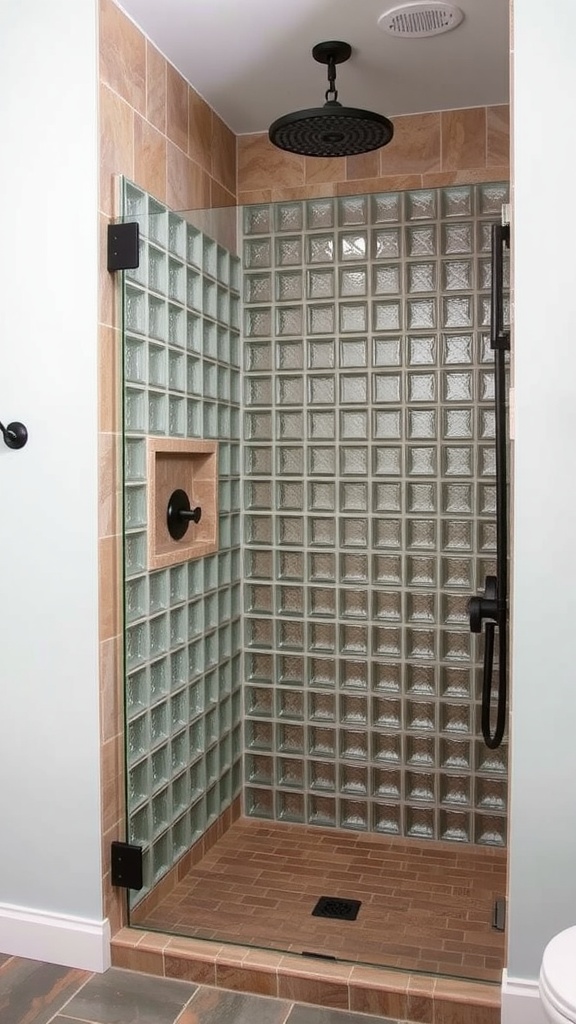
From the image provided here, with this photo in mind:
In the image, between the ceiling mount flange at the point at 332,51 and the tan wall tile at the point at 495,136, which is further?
the tan wall tile at the point at 495,136

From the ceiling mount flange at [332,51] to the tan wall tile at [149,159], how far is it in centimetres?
47

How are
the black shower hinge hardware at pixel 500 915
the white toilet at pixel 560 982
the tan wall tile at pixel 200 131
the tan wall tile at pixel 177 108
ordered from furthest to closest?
the tan wall tile at pixel 200 131 → the tan wall tile at pixel 177 108 → the black shower hinge hardware at pixel 500 915 → the white toilet at pixel 560 982

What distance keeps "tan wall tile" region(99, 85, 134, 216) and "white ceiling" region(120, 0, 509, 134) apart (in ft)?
0.83

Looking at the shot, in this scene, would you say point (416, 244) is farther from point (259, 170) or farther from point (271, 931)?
point (271, 931)

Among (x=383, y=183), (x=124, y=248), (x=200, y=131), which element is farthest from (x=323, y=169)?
(x=124, y=248)

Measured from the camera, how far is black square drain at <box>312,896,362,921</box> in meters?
2.12

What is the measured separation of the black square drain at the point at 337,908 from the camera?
2.12 metres

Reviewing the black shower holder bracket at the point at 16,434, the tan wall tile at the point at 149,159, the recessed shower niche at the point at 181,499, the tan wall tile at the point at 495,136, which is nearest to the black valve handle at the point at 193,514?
the recessed shower niche at the point at 181,499

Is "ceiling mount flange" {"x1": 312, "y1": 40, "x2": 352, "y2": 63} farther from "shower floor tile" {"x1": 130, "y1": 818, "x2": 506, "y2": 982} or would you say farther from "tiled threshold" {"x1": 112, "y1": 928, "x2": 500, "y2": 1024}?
"tiled threshold" {"x1": 112, "y1": 928, "x2": 500, "y2": 1024}

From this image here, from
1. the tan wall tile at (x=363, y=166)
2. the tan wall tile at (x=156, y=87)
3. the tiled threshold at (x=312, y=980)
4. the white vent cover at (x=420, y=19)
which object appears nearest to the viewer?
the tiled threshold at (x=312, y=980)

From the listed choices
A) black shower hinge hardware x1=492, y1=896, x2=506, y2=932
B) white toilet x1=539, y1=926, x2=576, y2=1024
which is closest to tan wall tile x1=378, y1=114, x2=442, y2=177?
black shower hinge hardware x1=492, y1=896, x2=506, y2=932

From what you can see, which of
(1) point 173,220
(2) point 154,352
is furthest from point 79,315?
(1) point 173,220

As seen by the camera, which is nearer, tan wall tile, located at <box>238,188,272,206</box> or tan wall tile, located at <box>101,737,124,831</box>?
tan wall tile, located at <box>101,737,124,831</box>

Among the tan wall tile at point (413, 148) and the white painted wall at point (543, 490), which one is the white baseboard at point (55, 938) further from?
the tan wall tile at point (413, 148)
